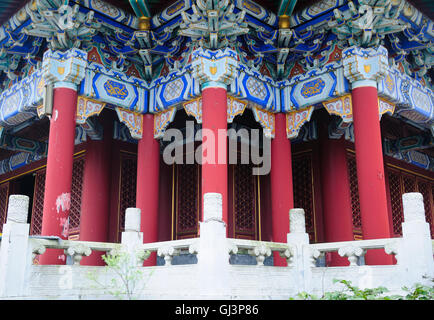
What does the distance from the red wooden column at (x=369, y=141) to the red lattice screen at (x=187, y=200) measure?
4.23 metres

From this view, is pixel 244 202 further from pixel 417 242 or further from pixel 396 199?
pixel 417 242

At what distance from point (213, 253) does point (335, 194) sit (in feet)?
18.9

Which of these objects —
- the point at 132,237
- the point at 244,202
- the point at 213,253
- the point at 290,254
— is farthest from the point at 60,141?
the point at 244,202

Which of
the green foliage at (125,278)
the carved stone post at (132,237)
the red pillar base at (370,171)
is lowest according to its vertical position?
the green foliage at (125,278)

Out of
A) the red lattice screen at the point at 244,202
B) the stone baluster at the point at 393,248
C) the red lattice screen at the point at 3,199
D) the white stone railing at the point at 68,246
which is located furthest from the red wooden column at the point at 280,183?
the red lattice screen at the point at 3,199

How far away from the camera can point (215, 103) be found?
28.9 feet

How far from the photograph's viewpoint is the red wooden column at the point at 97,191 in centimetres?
1098

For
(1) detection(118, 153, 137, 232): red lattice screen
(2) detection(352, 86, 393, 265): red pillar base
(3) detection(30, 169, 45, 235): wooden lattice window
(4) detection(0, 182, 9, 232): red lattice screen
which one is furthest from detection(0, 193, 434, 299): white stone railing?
(4) detection(0, 182, 9, 232): red lattice screen

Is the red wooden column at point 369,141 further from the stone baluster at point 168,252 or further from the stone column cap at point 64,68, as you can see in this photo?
the stone column cap at point 64,68

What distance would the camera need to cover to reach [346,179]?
1130cm

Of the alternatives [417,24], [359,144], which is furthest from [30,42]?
[417,24]

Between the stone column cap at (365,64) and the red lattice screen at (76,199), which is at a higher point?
the stone column cap at (365,64)

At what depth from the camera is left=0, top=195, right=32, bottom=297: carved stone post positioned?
6062 millimetres

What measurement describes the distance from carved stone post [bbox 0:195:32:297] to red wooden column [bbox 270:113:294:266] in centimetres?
488
